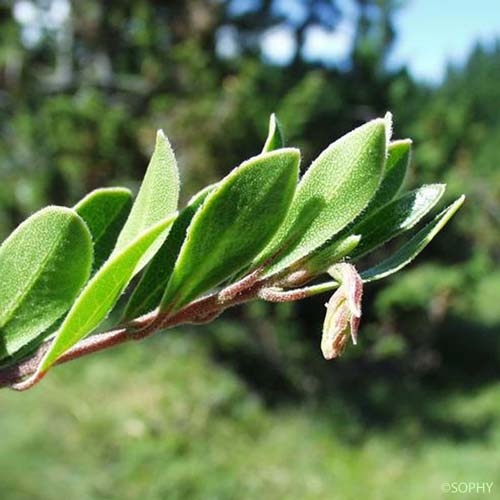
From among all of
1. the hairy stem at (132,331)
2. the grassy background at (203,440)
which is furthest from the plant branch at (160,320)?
the grassy background at (203,440)

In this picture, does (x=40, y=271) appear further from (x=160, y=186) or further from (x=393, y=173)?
(x=393, y=173)

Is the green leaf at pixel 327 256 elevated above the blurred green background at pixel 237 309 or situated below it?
above

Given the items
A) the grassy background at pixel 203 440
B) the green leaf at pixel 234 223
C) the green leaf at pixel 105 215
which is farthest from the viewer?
the grassy background at pixel 203 440

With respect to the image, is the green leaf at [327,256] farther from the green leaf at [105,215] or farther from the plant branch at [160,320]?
the green leaf at [105,215]

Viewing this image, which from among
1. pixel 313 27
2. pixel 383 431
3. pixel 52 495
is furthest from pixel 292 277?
pixel 313 27

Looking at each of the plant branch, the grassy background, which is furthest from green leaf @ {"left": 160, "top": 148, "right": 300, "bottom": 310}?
the grassy background
